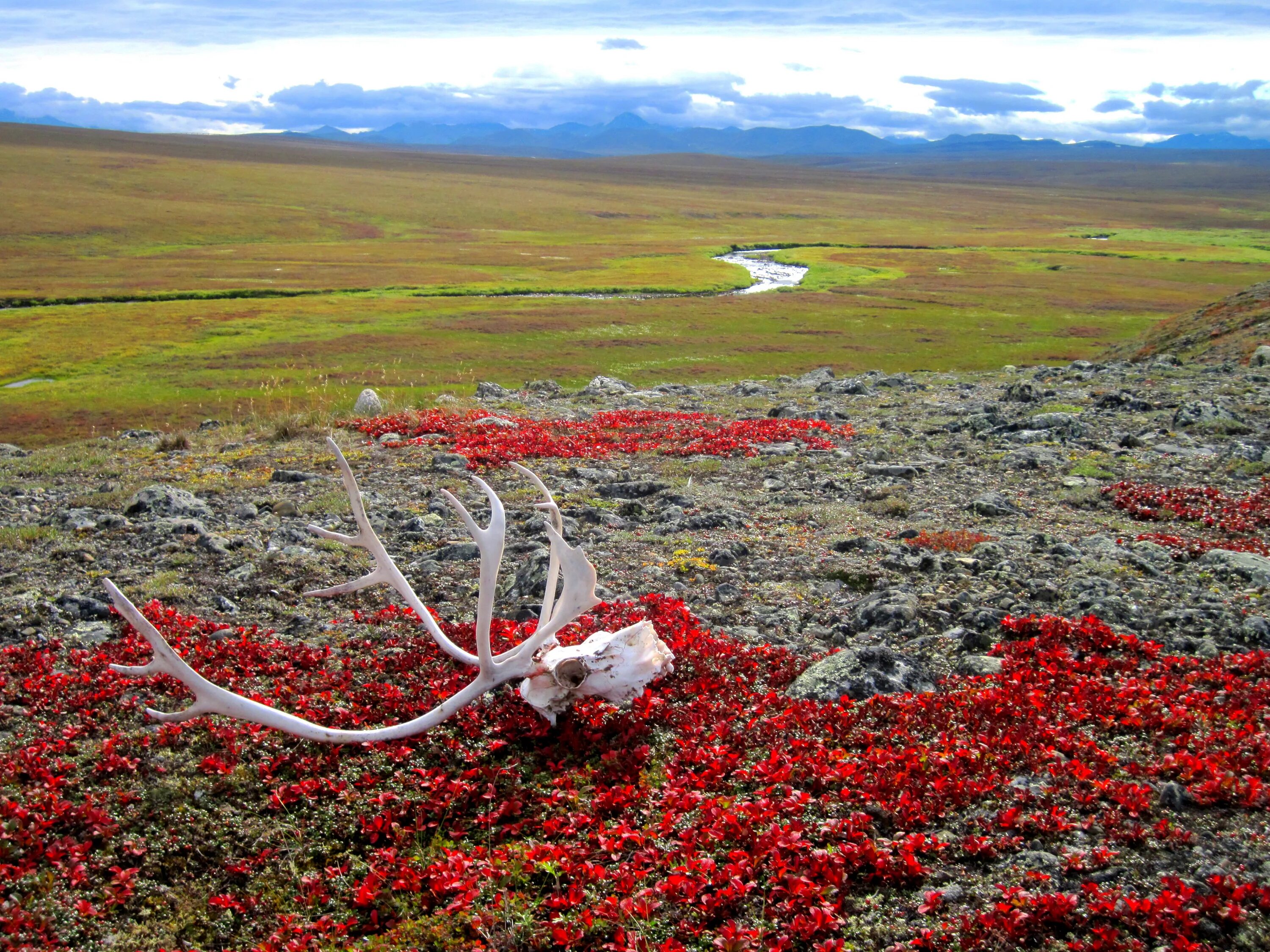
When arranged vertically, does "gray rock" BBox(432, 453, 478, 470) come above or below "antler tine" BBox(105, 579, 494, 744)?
below

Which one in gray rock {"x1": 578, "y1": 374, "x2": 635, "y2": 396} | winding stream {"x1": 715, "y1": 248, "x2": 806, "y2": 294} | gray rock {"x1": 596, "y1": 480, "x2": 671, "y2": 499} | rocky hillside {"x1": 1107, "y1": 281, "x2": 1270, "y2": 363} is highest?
winding stream {"x1": 715, "y1": 248, "x2": 806, "y2": 294}

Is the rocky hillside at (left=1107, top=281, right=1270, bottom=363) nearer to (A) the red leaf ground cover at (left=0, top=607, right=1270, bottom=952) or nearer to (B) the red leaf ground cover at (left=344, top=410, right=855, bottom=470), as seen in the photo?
(B) the red leaf ground cover at (left=344, top=410, right=855, bottom=470)

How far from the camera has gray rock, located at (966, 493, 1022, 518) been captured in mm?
13348

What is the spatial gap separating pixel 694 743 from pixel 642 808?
0.82 meters

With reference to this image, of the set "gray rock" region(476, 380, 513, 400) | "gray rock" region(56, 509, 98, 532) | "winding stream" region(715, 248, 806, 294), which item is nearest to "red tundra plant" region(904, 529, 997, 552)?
"gray rock" region(56, 509, 98, 532)

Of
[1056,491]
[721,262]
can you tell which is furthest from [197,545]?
[721,262]

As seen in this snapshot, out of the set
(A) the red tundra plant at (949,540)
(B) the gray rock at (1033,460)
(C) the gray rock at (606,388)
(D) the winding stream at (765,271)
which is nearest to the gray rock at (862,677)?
(A) the red tundra plant at (949,540)

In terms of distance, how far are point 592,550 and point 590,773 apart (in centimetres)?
542

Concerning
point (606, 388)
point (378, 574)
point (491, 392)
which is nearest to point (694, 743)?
point (378, 574)

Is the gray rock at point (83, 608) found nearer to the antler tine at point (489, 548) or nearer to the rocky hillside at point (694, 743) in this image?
the rocky hillside at point (694, 743)

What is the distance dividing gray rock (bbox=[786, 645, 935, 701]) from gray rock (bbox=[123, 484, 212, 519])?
32.3 ft

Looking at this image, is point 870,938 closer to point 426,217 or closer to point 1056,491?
point 1056,491

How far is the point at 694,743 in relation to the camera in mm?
6680

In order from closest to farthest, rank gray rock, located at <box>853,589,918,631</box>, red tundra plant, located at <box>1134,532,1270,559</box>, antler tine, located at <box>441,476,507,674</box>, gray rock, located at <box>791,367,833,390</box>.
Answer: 1. antler tine, located at <box>441,476,507,674</box>
2. gray rock, located at <box>853,589,918,631</box>
3. red tundra plant, located at <box>1134,532,1270,559</box>
4. gray rock, located at <box>791,367,833,390</box>
